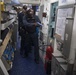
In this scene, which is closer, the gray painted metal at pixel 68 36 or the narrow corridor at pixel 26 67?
the gray painted metal at pixel 68 36

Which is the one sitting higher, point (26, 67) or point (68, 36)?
point (68, 36)

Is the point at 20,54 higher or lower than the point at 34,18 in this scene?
lower

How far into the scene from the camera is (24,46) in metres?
5.41

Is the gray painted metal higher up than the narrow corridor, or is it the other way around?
the gray painted metal

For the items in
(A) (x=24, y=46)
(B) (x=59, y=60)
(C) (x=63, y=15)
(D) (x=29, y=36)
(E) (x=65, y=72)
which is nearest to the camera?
(E) (x=65, y=72)

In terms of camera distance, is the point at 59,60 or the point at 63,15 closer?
the point at 59,60

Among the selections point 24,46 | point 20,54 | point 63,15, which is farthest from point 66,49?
point 20,54

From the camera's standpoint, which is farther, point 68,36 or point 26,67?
point 26,67

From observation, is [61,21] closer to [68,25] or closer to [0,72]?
[68,25]

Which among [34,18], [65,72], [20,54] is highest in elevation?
[34,18]

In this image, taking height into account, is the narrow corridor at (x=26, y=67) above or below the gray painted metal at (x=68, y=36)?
below

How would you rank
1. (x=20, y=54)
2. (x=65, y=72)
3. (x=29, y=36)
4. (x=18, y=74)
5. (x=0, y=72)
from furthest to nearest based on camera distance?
(x=20, y=54), (x=29, y=36), (x=18, y=74), (x=65, y=72), (x=0, y=72)

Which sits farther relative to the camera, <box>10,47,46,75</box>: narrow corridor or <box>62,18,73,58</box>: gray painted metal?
<box>10,47,46,75</box>: narrow corridor

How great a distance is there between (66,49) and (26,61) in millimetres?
2886
